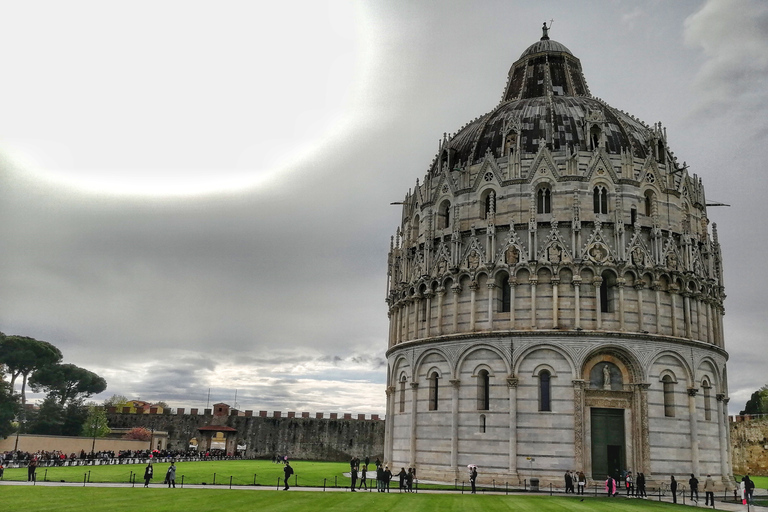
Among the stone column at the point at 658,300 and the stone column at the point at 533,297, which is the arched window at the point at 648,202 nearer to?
the stone column at the point at 658,300

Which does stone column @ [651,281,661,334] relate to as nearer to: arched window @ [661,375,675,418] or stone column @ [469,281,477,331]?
arched window @ [661,375,675,418]

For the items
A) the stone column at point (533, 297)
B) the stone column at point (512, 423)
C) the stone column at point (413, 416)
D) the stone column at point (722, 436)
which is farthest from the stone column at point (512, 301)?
the stone column at point (722, 436)

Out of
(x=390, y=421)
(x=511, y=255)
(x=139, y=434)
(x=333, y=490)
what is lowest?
(x=333, y=490)

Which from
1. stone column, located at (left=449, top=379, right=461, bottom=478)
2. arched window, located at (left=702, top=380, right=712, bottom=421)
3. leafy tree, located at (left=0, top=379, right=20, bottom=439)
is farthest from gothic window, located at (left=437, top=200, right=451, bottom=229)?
leafy tree, located at (left=0, top=379, right=20, bottom=439)

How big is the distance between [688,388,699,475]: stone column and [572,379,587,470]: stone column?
21.6 feet

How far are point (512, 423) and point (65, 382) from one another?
2860 inches

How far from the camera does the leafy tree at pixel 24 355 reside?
86525mm

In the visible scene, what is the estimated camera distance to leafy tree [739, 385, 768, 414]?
91231 millimetres

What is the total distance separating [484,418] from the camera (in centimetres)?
4178

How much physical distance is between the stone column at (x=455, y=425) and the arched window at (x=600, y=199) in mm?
13936

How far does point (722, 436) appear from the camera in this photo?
1720 inches

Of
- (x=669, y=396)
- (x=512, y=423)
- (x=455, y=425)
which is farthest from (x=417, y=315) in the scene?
(x=669, y=396)

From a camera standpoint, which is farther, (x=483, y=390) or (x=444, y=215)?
(x=444, y=215)

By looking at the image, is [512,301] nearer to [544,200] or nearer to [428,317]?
[428,317]
